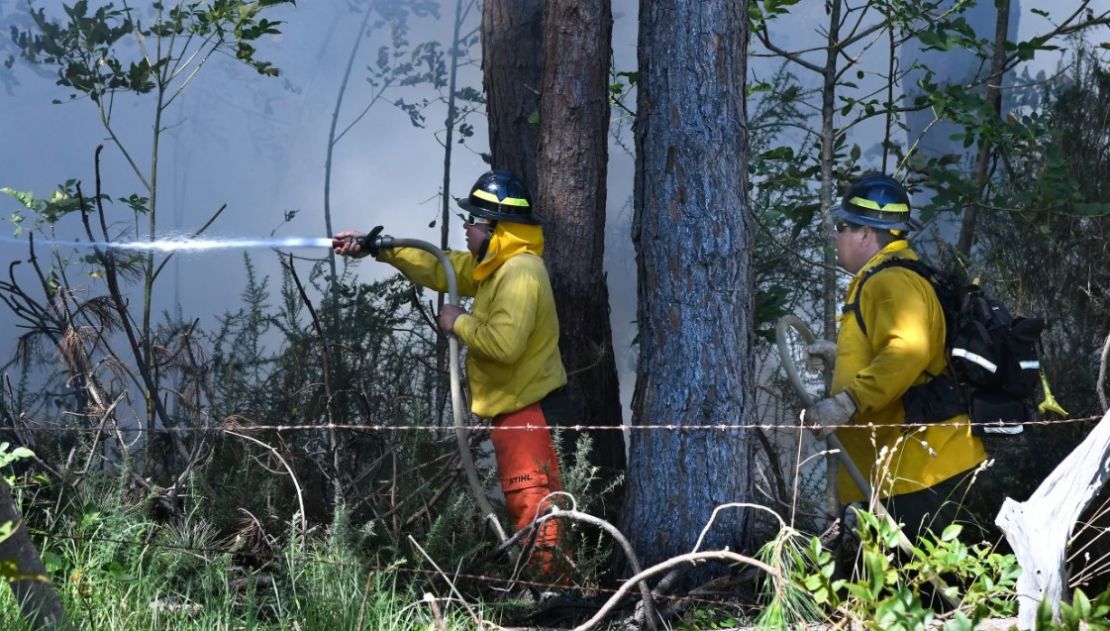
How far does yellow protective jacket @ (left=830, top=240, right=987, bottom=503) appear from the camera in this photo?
4875 millimetres

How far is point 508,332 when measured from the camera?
5.38 meters

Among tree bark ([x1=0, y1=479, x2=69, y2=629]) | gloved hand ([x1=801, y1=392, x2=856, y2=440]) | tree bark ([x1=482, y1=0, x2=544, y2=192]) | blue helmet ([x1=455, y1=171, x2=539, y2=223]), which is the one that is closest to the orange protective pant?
blue helmet ([x1=455, y1=171, x2=539, y2=223])

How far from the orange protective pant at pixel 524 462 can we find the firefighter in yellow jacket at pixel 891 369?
1069 millimetres

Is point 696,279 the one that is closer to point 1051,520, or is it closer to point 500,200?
point 500,200

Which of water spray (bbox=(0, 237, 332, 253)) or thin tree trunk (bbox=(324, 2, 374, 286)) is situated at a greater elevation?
thin tree trunk (bbox=(324, 2, 374, 286))

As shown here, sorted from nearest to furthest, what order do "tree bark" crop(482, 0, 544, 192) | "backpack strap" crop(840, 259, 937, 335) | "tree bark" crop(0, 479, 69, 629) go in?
1. "tree bark" crop(0, 479, 69, 629)
2. "backpack strap" crop(840, 259, 937, 335)
3. "tree bark" crop(482, 0, 544, 192)

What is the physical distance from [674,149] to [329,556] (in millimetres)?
1894

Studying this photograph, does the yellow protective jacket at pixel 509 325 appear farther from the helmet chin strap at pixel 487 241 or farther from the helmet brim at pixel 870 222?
the helmet brim at pixel 870 222

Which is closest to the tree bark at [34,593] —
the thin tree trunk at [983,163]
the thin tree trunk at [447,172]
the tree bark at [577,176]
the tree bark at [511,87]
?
the tree bark at [577,176]

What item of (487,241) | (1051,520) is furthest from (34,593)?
(1051,520)

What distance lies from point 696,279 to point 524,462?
1.01m

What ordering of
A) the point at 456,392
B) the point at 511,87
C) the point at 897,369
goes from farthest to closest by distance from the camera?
the point at 511,87, the point at 456,392, the point at 897,369

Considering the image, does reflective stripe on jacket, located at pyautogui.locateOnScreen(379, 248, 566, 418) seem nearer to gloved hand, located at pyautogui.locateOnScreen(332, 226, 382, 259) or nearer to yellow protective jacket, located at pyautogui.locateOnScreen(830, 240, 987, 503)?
gloved hand, located at pyautogui.locateOnScreen(332, 226, 382, 259)

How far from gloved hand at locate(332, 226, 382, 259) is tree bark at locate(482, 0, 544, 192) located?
1.33 m
